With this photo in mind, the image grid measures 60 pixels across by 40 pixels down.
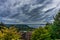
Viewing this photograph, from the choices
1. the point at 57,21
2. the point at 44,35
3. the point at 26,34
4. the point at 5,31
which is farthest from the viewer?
the point at 57,21

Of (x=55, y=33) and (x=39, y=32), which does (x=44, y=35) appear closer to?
(x=39, y=32)

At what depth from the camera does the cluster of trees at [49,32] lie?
37969 mm

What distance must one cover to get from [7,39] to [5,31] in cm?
95

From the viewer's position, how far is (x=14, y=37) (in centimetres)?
2766

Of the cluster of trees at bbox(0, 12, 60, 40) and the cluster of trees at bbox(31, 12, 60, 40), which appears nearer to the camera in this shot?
the cluster of trees at bbox(0, 12, 60, 40)

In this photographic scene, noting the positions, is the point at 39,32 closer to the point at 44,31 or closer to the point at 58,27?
the point at 44,31

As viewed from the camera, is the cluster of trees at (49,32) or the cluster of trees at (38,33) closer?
the cluster of trees at (38,33)

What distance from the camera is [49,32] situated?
42844mm

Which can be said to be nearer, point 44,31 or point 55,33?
point 44,31

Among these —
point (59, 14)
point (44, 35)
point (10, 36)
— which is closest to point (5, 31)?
point (10, 36)

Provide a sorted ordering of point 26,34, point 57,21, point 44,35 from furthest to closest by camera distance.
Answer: point 57,21 → point 26,34 → point 44,35

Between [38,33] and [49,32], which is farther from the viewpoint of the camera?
[49,32]

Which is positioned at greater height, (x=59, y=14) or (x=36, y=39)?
(x=59, y=14)

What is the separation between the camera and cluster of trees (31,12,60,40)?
3797cm
